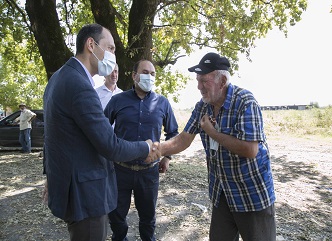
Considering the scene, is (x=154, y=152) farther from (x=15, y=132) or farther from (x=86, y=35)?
(x=15, y=132)

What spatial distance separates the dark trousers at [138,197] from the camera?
3281 millimetres

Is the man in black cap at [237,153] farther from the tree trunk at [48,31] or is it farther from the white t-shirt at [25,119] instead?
the white t-shirt at [25,119]

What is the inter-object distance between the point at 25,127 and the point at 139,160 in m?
9.50

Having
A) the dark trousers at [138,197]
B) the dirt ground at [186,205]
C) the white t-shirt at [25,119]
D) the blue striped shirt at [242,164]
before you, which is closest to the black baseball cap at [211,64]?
the blue striped shirt at [242,164]

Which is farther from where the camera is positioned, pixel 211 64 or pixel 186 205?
pixel 186 205

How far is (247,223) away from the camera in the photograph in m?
2.32

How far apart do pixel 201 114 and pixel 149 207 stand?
138 cm

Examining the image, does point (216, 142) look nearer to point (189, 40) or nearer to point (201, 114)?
point (201, 114)

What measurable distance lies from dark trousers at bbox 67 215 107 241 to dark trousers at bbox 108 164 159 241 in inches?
Answer: 46.2

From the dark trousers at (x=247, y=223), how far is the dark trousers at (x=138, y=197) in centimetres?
101

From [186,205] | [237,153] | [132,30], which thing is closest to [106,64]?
[237,153]

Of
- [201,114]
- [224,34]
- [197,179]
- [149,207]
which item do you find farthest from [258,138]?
[224,34]

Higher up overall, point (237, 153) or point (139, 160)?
point (237, 153)

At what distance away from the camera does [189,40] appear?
9586mm
